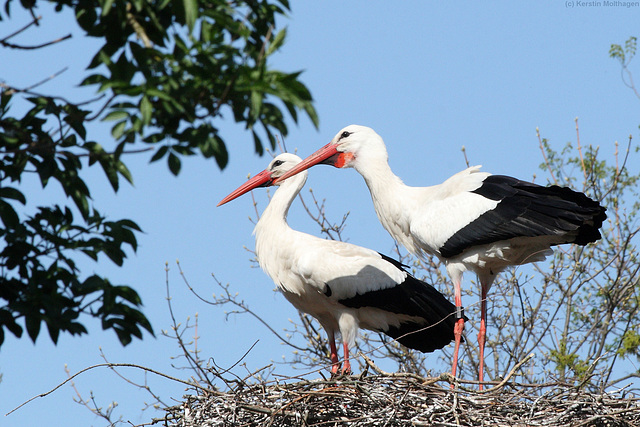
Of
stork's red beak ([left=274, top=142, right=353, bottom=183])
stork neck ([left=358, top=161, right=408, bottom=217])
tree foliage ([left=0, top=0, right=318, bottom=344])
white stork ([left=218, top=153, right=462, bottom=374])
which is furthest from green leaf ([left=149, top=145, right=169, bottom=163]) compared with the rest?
stork's red beak ([left=274, top=142, right=353, bottom=183])

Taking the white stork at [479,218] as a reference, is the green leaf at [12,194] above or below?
below

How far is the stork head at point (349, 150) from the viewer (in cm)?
683

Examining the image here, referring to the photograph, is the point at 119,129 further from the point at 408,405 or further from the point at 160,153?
the point at 408,405

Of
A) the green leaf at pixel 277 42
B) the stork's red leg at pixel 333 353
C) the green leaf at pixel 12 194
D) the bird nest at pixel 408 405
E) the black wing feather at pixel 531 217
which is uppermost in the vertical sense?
the black wing feather at pixel 531 217

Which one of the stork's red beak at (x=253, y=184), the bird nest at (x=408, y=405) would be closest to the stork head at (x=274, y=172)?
the stork's red beak at (x=253, y=184)

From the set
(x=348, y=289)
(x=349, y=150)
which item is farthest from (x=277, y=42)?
(x=349, y=150)

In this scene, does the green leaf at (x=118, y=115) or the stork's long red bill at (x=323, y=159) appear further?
the stork's long red bill at (x=323, y=159)

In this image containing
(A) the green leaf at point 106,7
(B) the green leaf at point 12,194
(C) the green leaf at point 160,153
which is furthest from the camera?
(B) the green leaf at point 12,194

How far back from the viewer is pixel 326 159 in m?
7.04

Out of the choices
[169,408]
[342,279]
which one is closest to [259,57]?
[169,408]

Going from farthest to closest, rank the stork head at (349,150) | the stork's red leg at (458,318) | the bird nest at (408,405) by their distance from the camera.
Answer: the stork head at (349,150), the stork's red leg at (458,318), the bird nest at (408,405)

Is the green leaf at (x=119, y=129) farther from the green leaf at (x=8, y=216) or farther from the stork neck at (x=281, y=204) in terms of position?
the stork neck at (x=281, y=204)

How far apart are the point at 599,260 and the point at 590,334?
0.79m

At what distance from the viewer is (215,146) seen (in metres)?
3.15
